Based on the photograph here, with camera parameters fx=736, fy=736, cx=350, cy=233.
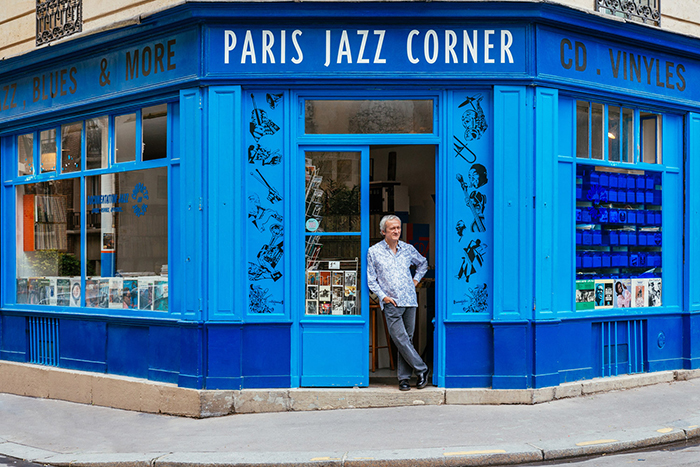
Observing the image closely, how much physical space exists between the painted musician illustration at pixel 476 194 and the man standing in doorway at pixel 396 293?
2.60ft

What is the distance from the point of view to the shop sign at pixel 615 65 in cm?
781

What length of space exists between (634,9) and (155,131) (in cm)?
576

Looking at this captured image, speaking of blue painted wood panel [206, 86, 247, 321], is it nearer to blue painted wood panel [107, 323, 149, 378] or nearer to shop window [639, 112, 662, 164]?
blue painted wood panel [107, 323, 149, 378]

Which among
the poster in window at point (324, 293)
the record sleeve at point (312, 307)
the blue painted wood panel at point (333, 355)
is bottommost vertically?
the blue painted wood panel at point (333, 355)

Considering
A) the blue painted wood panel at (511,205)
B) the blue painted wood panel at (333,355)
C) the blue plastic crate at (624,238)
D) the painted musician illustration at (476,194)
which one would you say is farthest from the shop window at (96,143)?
the blue plastic crate at (624,238)

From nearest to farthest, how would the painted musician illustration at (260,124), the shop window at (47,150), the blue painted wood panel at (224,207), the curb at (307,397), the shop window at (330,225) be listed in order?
the curb at (307,397) < the blue painted wood panel at (224,207) < the painted musician illustration at (260,124) < the shop window at (330,225) < the shop window at (47,150)

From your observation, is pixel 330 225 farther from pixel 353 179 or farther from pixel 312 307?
pixel 312 307

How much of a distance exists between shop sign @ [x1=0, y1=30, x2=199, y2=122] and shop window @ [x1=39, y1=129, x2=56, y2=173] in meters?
0.33

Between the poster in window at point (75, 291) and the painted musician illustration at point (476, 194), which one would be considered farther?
the poster in window at point (75, 291)

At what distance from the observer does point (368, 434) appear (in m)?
6.55

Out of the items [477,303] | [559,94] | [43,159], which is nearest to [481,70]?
[559,94]

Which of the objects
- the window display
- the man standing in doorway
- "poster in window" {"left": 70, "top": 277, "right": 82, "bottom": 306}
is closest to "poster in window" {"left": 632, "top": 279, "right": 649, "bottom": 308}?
the window display

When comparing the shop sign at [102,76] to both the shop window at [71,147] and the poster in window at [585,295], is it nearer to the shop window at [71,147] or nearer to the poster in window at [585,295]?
the shop window at [71,147]

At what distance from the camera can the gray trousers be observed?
7715 mm
